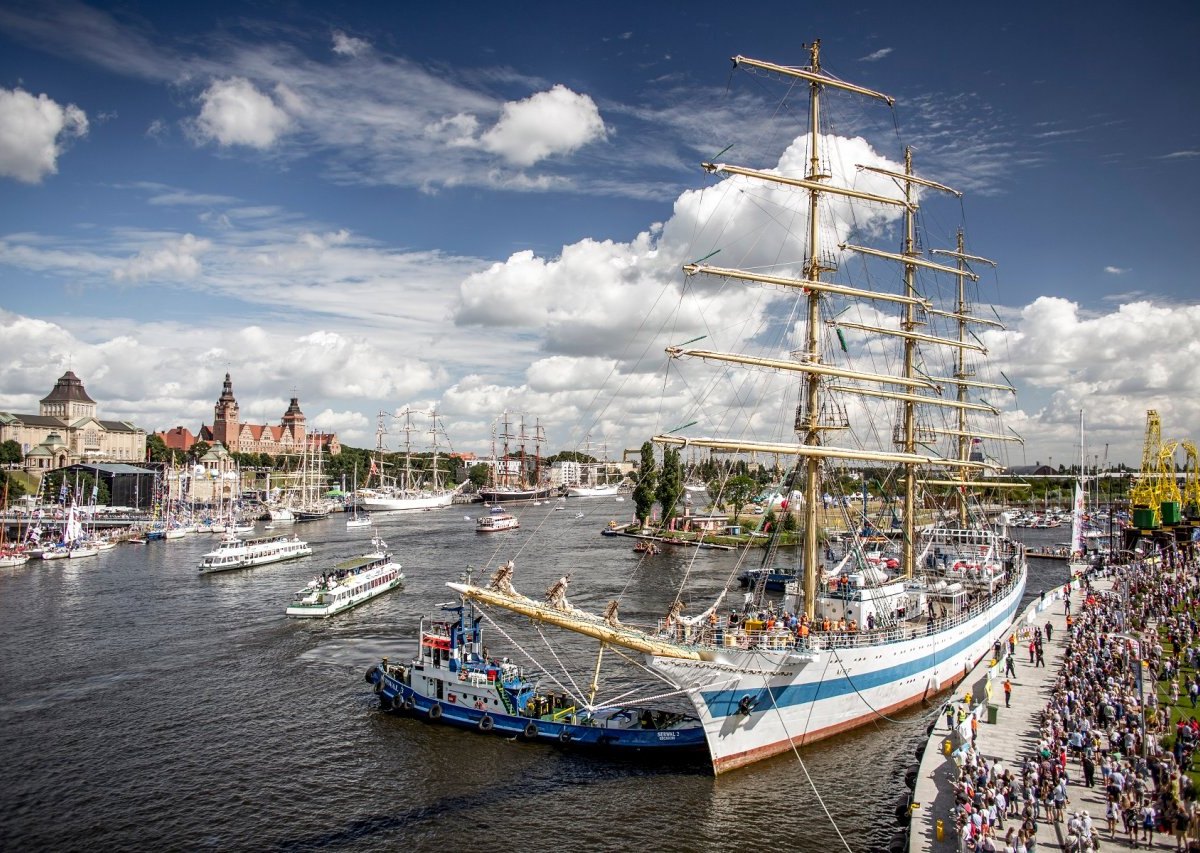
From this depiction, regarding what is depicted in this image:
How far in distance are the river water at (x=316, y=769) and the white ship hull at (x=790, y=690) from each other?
79 centimetres

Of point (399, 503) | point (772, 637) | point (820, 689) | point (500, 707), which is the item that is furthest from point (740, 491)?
point (772, 637)

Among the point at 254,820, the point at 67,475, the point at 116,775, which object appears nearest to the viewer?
the point at 254,820

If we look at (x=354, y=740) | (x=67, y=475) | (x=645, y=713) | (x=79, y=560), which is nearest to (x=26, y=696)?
(x=354, y=740)

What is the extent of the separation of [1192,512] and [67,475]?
600ft

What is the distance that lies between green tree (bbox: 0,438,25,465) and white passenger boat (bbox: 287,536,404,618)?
Answer: 137m

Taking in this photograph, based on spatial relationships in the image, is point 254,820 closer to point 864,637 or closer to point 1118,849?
point 864,637

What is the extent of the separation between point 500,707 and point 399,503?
496ft

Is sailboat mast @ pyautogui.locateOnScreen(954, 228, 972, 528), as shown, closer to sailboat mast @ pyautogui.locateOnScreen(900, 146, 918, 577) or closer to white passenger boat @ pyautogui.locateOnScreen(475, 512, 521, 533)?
sailboat mast @ pyautogui.locateOnScreen(900, 146, 918, 577)

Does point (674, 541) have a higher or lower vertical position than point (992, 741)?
lower

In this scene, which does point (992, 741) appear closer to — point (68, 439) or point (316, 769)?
point (316, 769)

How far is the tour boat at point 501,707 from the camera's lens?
28.2 metres

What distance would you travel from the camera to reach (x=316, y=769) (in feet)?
91.7

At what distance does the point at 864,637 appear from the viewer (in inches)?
1133

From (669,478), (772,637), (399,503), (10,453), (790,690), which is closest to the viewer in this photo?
(772,637)
